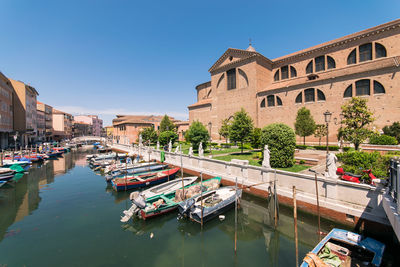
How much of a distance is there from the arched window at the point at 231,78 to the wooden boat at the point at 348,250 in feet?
115

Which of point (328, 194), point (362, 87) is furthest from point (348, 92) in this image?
point (328, 194)

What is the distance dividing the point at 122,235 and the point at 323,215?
10.5 meters

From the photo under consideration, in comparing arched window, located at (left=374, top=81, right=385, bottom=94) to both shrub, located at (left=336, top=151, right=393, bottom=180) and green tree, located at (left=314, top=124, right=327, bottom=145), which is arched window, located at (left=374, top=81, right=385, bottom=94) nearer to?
green tree, located at (left=314, top=124, right=327, bottom=145)

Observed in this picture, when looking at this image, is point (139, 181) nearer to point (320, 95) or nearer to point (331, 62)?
point (320, 95)

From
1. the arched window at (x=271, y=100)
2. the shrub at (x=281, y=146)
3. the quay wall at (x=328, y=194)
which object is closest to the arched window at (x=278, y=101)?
the arched window at (x=271, y=100)

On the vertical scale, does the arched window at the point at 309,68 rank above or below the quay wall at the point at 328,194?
above

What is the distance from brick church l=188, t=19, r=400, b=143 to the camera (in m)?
23.2

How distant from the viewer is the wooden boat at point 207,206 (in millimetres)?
10102

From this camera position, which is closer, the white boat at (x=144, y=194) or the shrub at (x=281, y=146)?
the white boat at (x=144, y=194)

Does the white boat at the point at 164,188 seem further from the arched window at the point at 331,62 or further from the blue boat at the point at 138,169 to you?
the arched window at the point at 331,62

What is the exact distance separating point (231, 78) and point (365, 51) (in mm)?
21445

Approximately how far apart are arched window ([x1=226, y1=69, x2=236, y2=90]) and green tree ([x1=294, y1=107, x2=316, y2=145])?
15.9m

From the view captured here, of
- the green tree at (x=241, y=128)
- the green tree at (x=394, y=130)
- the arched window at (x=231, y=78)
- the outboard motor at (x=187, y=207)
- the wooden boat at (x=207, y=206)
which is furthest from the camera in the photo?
the arched window at (x=231, y=78)

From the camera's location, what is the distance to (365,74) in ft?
78.4
